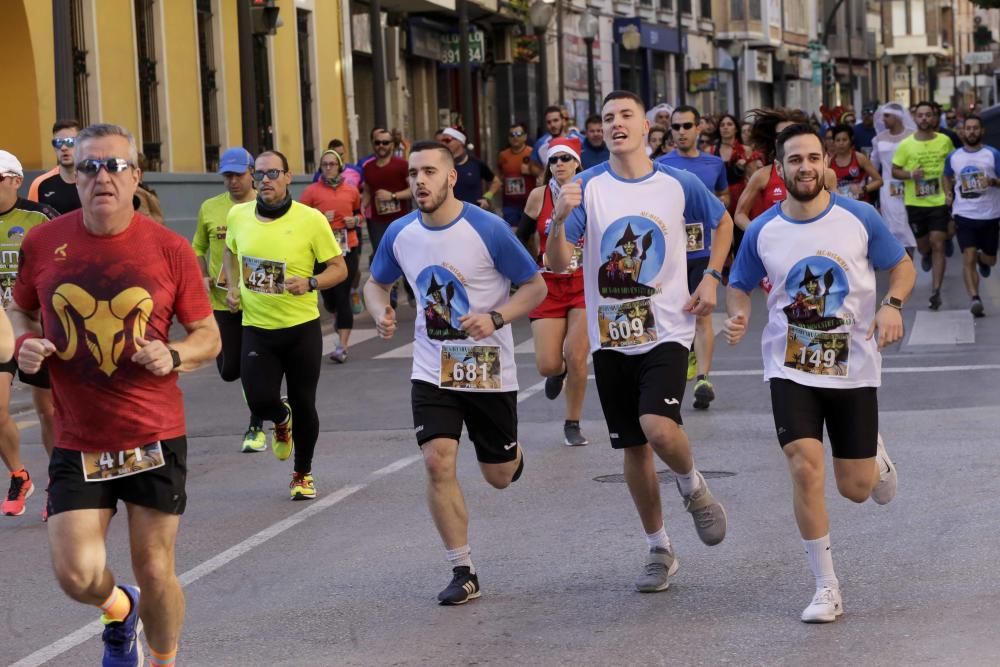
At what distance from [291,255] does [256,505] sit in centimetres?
140

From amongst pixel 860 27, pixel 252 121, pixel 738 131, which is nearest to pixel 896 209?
pixel 738 131

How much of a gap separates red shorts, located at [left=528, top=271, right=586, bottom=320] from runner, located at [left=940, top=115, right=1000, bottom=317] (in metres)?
7.93

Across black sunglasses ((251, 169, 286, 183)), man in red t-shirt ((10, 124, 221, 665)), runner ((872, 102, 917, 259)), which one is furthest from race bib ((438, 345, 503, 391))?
runner ((872, 102, 917, 259))

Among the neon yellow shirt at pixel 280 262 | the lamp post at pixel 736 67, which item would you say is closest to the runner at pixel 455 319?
the neon yellow shirt at pixel 280 262

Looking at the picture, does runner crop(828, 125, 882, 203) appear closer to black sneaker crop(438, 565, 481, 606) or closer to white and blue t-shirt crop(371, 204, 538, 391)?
white and blue t-shirt crop(371, 204, 538, 391)

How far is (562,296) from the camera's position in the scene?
430 inches

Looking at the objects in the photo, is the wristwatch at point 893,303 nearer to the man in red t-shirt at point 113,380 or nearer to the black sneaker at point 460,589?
the black sneaker at point 460,589

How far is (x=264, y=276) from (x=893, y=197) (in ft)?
36.6

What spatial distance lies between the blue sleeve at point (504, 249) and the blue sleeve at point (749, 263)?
80 centimetres

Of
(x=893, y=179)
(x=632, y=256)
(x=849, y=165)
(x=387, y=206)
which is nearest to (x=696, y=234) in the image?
(x=632, y=256)

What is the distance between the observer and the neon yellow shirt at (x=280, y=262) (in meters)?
10.1

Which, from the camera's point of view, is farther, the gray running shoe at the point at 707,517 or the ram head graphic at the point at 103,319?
the gray running shoe at the point at 707,517

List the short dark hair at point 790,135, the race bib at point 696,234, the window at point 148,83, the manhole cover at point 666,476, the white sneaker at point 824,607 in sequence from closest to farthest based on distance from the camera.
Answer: the white sneaker at point 824,607
the short dark hair at point 790,135
the race bib at point 696,234
the manhole cover at point 666,476
the window at point 148,83

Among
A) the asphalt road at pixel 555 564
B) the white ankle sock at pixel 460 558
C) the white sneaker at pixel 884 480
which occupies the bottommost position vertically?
the asphalt road at pixel 555 564
